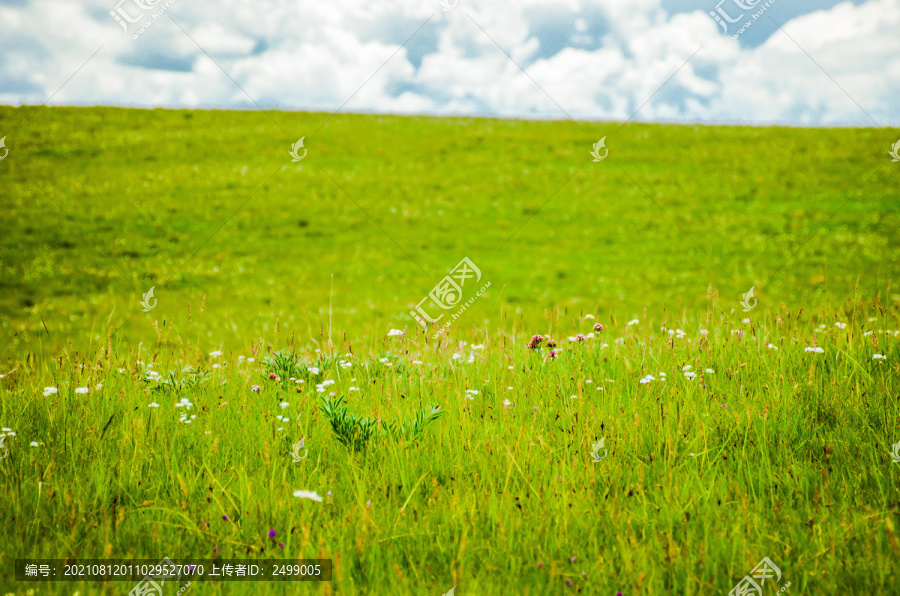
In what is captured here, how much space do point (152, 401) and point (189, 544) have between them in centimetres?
232

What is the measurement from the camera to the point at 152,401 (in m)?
5.07

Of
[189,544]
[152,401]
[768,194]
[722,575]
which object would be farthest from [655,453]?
[768,194]

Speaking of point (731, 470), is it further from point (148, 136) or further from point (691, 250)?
point (148, 136)

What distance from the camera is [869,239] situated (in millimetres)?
20672

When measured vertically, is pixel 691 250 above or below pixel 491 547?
above

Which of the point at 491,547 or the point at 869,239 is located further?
the point at 869,239

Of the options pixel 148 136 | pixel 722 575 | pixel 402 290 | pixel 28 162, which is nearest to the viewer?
pixel 722 575

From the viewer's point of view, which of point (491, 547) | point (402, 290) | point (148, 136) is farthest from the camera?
point (148, 136)

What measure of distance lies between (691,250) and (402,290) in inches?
442

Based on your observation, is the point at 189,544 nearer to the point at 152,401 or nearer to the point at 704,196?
the point at 152,401

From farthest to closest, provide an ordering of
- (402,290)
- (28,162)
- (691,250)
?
1. (28,162)
2. (691,250)
3. (402,290)

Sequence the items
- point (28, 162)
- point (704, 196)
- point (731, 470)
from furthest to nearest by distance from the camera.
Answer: point (28, 162) → point (704, 196) → point (731, 470)

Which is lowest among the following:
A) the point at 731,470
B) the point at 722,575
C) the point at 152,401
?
the point at 722,575

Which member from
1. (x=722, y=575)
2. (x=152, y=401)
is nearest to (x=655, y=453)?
(x=722, y=575)
